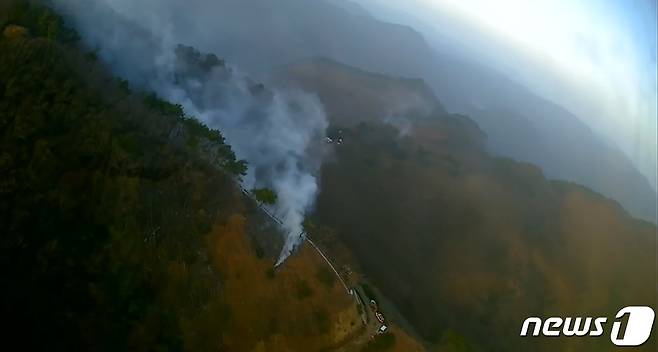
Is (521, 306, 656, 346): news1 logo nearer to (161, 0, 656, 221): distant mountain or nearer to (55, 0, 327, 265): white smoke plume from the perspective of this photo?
(161, 0, 656, 221): distant mountain

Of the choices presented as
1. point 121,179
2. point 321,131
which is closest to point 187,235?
point 121,179

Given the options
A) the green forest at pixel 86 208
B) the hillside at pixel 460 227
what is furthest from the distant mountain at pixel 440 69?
the green forest at pixel 86 208

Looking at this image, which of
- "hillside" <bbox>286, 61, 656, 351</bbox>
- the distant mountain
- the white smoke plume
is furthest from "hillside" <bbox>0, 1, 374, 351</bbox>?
the distant mountain

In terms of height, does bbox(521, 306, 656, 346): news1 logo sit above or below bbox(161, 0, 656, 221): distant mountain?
below

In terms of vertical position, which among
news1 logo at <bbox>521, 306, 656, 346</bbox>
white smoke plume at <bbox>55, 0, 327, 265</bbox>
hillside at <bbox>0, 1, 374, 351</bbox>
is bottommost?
news1 logo at <bbox>521, 306, 656, 346</bbox>

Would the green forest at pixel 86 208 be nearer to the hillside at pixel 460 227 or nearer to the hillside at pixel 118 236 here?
the hillside at pixel 118 236

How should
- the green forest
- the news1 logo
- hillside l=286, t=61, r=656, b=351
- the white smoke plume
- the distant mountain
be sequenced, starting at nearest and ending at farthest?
the green forest → the news1 logo → the white smoke plume → hillside l=286, t=61, r=656, b=351 → the distant mountain
